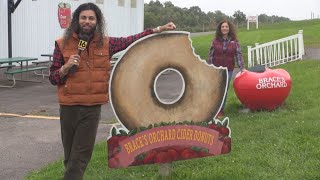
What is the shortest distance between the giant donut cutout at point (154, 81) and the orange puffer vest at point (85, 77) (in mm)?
308

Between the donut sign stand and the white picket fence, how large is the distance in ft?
39.1

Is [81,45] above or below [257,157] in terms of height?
above

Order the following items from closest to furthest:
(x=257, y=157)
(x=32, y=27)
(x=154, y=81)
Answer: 1. (x=154, y=81)
2. (x=257, y=157)
3. (x=32, y=27)

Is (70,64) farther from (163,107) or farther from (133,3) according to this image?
(133,3)

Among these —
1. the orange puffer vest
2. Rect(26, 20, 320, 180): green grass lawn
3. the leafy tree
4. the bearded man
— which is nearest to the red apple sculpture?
Rect(26, 20, 320, 180): green grass lawn

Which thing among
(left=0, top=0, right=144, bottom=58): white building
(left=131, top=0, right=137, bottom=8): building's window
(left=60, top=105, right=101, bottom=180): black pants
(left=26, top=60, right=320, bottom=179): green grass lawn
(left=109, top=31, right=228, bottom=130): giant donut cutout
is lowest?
(left=26, top=60, right=320, bottom=179): green grass lawn

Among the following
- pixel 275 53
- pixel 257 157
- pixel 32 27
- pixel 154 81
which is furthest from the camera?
pixel 32 27

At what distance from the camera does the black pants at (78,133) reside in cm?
423

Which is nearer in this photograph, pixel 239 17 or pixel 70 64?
pixel 70 64

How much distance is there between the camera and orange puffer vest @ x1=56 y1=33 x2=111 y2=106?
4.14 meters

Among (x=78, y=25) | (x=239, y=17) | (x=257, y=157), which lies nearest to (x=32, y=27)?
(x=257, y=157)

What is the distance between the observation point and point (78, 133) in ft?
14.0

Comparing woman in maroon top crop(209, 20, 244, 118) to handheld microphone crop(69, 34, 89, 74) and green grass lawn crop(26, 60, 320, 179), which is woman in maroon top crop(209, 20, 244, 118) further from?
handheld microphone crop(69, 34, 89, 74)

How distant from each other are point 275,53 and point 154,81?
44.5 ft
